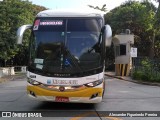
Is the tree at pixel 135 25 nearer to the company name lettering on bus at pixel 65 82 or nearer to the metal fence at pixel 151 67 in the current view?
the metal fence at pixel 151 67

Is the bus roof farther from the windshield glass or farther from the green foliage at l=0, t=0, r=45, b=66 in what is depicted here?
the green foliage at l=0, t=0, r=45, b=66

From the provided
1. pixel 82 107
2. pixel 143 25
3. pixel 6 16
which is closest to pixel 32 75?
pixel 82 107

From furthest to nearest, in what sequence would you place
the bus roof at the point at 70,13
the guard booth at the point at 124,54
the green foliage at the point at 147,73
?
the guard booth at the point at 124,54, the green foliage at the point at 147,73, the bus roof at the point at 70,13

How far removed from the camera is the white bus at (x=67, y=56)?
37.1ft

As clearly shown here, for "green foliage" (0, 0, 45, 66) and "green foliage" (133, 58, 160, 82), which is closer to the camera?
"green foliage" (133, 58, 160, 82)

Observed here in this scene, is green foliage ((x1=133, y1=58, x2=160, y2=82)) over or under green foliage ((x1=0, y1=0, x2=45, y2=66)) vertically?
under

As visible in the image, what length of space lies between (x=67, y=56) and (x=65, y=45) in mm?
382

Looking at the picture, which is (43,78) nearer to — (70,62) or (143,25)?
(70,62)

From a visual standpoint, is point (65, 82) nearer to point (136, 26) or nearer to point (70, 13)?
point (70, 13)

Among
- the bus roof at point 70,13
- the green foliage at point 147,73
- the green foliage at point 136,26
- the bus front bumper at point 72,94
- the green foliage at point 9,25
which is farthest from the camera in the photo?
the green foliage at point 136,26

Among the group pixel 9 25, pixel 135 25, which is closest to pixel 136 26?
pixel 135 25

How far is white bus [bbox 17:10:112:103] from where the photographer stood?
37.1 feet

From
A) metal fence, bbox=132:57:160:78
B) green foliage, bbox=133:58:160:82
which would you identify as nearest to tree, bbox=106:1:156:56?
green foliage, bbox=133:58:160:82

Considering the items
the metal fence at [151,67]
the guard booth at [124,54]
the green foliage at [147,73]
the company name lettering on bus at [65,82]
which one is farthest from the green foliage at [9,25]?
the company name lettering on bus at [65,82]
